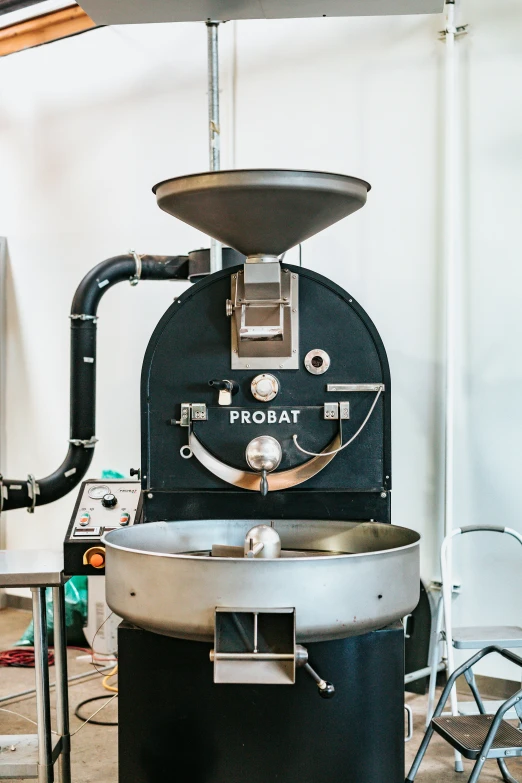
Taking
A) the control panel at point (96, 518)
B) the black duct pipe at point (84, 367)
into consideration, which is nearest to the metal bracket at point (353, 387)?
the control panel at point (96, 518)

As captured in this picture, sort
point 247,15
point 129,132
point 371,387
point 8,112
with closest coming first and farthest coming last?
point 371,387 < point 247,15 < point 129,132 < point 8,112

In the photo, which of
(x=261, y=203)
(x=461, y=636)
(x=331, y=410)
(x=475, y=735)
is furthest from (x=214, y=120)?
(x=475, y=735)

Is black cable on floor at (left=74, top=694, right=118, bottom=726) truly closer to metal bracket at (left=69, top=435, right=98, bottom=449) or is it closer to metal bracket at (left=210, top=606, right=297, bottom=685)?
metal bracket at (left=69, top=435, right=98, bottom=449)

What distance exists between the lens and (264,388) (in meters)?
2.33

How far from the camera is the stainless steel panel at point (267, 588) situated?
1.75 meters

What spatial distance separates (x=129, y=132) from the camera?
4.48m

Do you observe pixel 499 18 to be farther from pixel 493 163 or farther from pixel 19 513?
pixel 19 513

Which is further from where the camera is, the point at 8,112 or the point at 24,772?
the point at 8,112

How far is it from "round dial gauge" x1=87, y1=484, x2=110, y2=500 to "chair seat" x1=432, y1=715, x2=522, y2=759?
118 centimetres

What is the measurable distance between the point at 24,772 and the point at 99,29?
3620 millimetres

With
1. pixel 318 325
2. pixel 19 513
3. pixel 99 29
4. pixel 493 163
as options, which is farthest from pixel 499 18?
pixel 19 513

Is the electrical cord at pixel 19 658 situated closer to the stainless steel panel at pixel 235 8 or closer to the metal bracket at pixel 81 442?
the metal bracket at pixel 81 442

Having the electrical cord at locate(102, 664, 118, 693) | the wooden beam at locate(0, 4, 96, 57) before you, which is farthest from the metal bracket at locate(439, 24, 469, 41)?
the electrical cord at locate(102, 664, 118, 693)

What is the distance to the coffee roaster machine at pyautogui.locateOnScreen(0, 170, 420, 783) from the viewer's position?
1792 millimetres
